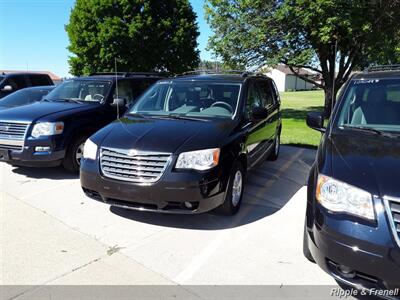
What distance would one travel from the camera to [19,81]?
13852 mm

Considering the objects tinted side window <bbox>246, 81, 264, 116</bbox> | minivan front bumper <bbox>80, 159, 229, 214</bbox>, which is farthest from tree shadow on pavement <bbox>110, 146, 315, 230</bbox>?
tinted side window <bbox>246, 81, 264, 116</bbox>

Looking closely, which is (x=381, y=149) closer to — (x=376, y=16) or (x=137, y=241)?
(x=137, y=241)

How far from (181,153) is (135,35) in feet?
66.6

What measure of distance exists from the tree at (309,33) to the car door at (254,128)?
7.42 m

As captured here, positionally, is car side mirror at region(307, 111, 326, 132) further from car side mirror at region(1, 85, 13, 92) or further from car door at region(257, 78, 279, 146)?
car side mirror at region(1, 85, 13, 92)

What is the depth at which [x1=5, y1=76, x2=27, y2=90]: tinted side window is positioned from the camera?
44.3 ft

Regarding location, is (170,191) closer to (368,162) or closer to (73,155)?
(368,162)

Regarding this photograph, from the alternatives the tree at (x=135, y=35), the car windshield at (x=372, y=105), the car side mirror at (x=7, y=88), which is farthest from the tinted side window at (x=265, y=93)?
the tree at (x=135, y=35)

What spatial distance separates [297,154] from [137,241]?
5.48m

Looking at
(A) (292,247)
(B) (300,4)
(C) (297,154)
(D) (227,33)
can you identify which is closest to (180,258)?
(A) (292,247)

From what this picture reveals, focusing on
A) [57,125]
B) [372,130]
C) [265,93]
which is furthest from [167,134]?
[265,93]

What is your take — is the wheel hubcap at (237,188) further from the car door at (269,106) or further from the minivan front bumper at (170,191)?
the car door at (269,106)

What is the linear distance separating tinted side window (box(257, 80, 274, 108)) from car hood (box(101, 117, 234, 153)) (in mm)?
1802

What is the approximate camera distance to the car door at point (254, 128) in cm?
519
